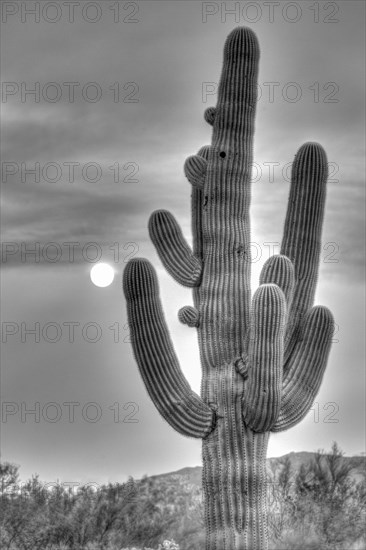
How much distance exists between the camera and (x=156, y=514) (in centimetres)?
2150

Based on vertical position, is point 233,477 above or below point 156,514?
above

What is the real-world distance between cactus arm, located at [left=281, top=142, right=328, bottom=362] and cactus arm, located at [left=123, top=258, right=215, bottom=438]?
2018 millimetres

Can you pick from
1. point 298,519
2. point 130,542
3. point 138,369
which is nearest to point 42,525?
point 130,542

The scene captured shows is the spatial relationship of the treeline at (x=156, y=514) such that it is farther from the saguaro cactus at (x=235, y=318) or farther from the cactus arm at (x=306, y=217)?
the cactus arm at (x=306, y=217)

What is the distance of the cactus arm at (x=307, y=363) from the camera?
1192 cm

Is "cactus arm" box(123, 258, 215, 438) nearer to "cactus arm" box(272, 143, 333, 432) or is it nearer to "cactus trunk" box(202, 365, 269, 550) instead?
"cactus trunk" box(202, 365, 269, 550)

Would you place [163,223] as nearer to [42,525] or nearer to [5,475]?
[42,525]

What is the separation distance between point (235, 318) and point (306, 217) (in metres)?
1.75

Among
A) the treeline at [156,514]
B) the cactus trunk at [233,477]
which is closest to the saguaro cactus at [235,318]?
the cactus trunk at [233,477]

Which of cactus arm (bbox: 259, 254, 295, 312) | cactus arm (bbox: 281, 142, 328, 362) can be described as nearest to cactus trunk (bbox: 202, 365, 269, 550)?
cactus arm (bbox: 259, 254, 295, 312)

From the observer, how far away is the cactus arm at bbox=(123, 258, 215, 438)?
11602 mm

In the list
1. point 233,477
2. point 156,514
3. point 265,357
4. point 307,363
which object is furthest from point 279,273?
point 156,514

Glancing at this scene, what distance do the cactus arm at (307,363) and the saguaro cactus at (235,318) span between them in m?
0.01

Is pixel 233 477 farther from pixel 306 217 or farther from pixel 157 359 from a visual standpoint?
pixel 306 217
